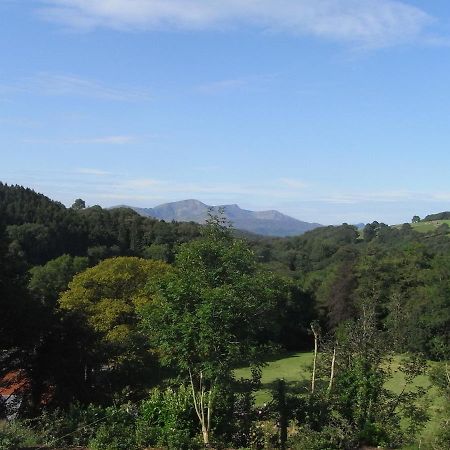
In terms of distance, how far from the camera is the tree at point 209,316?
28.1 ft

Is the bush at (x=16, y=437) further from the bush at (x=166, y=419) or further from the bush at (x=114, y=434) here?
the bush at (x=166, y=419)

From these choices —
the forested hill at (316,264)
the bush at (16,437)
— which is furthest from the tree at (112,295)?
the bush at (16,437)

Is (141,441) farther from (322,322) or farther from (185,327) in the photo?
(322,322)

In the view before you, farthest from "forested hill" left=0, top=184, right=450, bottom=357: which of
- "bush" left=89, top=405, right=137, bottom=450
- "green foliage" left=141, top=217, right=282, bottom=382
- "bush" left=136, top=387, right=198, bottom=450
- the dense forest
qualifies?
"bush" left=89, top=405, right=137, bottom=450

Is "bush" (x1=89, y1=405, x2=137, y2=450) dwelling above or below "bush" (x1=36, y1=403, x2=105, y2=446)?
above

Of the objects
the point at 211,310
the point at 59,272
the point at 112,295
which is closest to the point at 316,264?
the point at 59,272

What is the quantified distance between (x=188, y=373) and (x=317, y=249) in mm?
78379

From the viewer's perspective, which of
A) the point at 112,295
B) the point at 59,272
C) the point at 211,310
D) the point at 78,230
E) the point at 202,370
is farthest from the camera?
the point at 78,230

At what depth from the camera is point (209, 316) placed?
27.8 feet

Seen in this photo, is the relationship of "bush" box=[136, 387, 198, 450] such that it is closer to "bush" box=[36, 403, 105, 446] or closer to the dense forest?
the dense forest

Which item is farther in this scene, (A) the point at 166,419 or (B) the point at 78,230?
(B) the point at 78,230

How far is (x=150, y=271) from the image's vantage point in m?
26.8

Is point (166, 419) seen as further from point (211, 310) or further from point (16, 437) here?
point (16, 437)

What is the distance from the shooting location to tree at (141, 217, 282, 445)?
856cm
